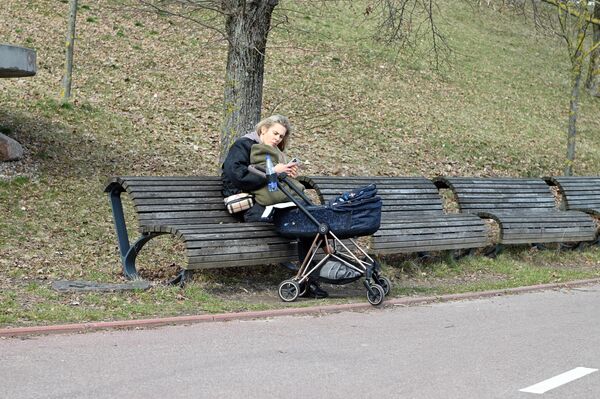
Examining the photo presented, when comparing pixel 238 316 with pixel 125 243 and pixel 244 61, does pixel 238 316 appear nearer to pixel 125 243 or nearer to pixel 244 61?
pixel 125 243

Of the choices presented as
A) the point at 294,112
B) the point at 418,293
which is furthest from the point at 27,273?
the point at 294,112

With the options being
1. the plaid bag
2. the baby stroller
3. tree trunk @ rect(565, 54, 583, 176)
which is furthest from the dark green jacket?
tree trunk @ rect(565, 54, 583, 176)

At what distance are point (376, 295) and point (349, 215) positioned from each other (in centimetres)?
78

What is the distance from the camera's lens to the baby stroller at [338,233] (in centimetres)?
836

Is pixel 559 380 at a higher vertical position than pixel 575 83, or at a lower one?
lower

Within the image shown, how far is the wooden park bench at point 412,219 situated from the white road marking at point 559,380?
3.72m

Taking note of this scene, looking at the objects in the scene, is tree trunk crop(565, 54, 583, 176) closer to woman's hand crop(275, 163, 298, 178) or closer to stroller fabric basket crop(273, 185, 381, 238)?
stroller fabric basket crop(273, 185, 381, 238)

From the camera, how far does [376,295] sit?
839 cm

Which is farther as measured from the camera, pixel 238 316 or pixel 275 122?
pixel 275 122

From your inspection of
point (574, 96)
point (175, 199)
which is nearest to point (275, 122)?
point (175, 199)

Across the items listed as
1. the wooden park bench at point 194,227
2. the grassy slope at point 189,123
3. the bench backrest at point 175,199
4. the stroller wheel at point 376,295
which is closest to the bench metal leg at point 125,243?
the wooden park bench at point 194,227

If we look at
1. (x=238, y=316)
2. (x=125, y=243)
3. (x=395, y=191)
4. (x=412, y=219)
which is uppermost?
(x=395, y=191)

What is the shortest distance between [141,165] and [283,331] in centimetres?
663

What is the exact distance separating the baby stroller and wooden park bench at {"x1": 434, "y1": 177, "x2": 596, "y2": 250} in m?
3.68
